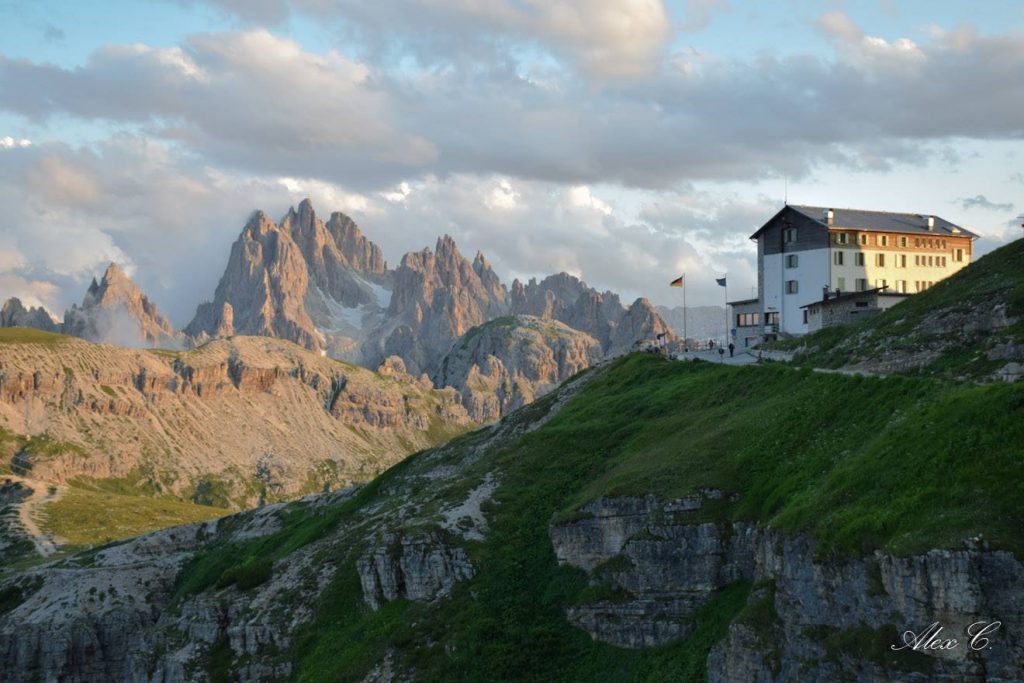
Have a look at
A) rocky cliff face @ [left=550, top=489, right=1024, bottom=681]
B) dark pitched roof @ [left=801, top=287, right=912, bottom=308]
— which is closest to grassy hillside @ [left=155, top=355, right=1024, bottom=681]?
rocky cliff face @ [left=550, top=489, right=1024, bottom=681]

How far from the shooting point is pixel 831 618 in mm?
51562

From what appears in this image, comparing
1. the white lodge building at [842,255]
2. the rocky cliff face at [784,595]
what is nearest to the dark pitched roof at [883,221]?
the white lodge building at [842,255]

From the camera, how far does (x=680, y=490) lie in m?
68.9

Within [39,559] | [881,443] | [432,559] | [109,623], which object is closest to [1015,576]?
[881,443]

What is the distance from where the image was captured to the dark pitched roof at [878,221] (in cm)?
11712

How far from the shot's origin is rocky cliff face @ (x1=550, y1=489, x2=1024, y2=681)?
146ft

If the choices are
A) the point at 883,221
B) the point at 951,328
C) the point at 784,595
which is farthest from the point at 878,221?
the point at 784,595

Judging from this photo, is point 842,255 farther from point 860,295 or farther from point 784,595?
point 784,595

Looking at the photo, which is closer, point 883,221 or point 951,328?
point 951,328

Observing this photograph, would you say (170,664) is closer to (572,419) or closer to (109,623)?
(109,623)

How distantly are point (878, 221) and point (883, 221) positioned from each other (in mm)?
1010

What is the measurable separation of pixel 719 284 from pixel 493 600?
6153 cm

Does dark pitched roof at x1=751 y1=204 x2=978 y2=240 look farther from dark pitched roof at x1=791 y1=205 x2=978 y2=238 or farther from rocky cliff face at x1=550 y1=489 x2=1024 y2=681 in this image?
rocky cliff face at x1=550 y1=489 x2=1024 y2=681

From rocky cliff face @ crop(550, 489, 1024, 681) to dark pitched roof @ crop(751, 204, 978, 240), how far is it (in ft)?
183
